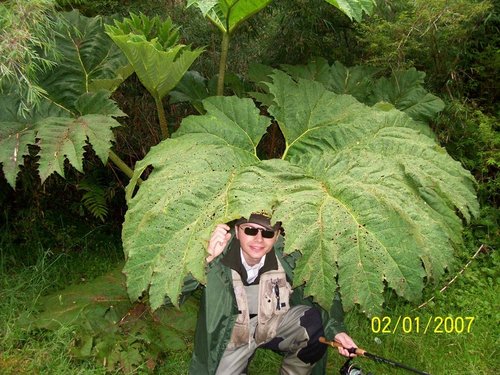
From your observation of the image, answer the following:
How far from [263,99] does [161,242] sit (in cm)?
112

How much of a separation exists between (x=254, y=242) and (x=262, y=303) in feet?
0.80

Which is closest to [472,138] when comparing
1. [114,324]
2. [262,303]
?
[262,303]

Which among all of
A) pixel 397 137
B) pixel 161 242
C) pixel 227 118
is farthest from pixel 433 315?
pixel 161 242

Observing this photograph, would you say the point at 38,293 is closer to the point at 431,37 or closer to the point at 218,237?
the point at 218,237

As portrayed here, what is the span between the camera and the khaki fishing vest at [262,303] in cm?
210

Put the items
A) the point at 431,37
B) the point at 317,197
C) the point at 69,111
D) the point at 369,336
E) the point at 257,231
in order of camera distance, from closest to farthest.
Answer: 1. the point at 317,197
2. the point at 257,231
3. the point at 69,111
4. the point at 369,336
5. the point at 431,37

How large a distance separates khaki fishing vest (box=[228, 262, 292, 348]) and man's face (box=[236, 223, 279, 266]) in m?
0.09

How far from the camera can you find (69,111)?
2604mm

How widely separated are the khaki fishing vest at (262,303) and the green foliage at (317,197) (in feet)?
1.06

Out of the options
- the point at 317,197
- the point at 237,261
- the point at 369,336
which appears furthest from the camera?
the point at 369,336

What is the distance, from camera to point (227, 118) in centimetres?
229

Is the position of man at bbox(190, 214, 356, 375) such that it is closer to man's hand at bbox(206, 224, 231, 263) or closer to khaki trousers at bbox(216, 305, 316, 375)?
khaki trousers at bbox(216, 305, 316, 375)

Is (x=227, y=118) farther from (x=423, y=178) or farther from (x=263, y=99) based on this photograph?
(x=423, y=178)
